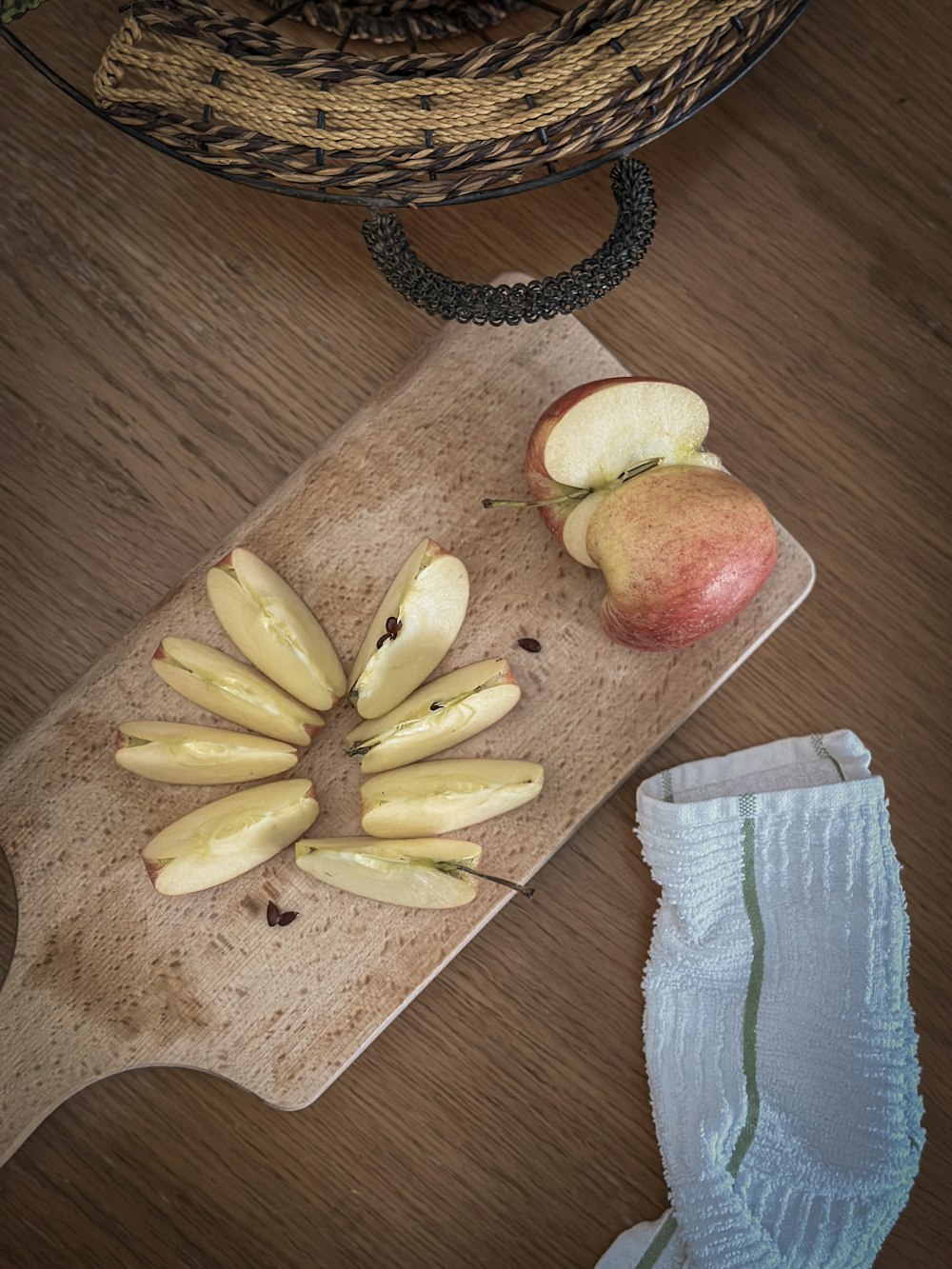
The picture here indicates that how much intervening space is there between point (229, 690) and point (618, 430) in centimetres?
30

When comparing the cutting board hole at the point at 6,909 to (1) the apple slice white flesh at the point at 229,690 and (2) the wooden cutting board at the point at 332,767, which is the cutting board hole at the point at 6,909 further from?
(1) the apple slice white flesh at the point at 229,690


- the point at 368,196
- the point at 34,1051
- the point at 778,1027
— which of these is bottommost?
the point at 778,1027

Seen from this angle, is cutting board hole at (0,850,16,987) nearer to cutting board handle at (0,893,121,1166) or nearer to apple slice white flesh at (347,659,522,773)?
cutting board handle at (0,893,121,1166)

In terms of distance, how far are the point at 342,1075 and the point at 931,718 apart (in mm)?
485

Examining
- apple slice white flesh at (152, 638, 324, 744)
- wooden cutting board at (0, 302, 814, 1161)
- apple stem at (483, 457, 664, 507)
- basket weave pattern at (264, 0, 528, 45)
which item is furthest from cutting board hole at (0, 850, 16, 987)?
basket weave pattern at (264, 0, 528, 45)

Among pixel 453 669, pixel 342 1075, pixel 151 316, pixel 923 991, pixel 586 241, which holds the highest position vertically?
pixel 151 316

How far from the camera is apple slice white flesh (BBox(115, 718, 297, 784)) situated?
25.5 inches

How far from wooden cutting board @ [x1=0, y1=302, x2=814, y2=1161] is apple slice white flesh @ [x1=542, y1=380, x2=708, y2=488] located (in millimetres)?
62

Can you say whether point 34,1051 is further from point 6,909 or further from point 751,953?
point 751,953

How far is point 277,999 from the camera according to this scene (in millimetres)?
664

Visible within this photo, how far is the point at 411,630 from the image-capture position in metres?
0.66

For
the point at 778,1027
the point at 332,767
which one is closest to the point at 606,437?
the point at 332,767

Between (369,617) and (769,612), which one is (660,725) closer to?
(769,612)

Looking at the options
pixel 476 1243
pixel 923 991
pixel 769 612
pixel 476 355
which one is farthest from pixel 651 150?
pixel 476 1243
